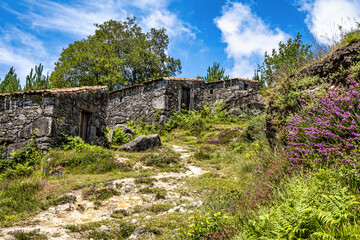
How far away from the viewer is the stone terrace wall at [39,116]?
1003 cm

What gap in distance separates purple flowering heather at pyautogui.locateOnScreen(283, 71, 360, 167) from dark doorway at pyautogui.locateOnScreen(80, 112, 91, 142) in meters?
9.66

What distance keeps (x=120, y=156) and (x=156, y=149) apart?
2302 mm

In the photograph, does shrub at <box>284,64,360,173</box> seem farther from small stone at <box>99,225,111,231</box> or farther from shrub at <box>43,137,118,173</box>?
shrub at <box>43,137,118,173</box>

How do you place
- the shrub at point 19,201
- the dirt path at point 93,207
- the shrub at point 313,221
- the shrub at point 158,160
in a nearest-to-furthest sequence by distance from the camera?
1. the shrub at point 313,221
2. the dirt path at point 93,207
3. the shrub at point 19,201
4. the shrub at point 158,160

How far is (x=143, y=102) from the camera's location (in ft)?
66.4

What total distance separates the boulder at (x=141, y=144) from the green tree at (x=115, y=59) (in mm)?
15401

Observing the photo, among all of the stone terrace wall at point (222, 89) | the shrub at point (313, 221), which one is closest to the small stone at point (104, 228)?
the shrub at point (313, 221)

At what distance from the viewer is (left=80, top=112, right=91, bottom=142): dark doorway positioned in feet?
39.1

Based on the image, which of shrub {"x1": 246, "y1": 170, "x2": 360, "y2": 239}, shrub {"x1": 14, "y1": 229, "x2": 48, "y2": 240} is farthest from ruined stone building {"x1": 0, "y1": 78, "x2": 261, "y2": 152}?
shrub {"x1": 246, "y1": 170, "x2": 360, "y2": 239}

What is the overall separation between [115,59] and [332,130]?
997 inches

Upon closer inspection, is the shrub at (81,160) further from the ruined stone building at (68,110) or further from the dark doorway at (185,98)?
the dark doorway at (185,98)

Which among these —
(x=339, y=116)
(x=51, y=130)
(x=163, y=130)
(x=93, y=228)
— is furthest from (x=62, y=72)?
(x=339, y=116)

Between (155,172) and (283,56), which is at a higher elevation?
(283,56)

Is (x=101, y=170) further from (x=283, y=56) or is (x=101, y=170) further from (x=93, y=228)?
(x=283, y=56)
